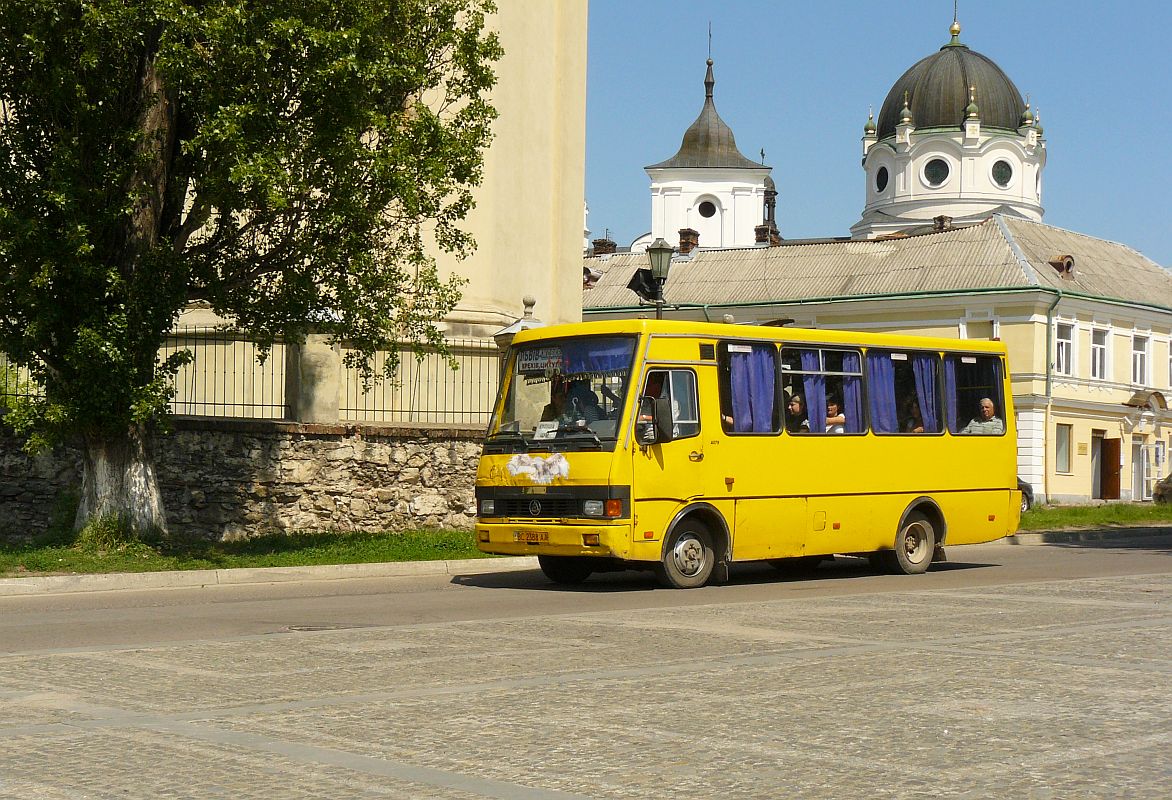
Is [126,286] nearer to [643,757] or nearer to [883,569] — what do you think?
[883,569]

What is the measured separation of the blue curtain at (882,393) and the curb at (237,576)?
16.3 ft

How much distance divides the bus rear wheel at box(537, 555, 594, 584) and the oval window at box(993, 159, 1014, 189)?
9679 centimetres

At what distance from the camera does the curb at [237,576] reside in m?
16.6

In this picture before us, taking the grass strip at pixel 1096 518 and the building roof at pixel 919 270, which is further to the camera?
the building roof at pixel 919 270

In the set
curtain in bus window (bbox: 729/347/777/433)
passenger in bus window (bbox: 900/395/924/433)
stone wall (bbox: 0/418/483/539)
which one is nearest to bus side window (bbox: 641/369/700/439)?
curtain in bus window (bbox: 729/347/777/433)

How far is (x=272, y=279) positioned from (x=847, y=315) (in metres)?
42.4

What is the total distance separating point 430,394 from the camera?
24.6m

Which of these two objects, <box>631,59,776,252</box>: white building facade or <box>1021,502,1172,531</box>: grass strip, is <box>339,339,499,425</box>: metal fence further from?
<box>631,59,776,252</box>: white building facade

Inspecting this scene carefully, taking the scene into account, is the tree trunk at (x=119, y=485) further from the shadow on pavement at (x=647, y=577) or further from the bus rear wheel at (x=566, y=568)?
the bus rear wheel at (x=566, y=568)

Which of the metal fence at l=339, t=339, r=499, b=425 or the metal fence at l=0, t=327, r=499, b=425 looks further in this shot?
the metal fence at l=339, t=339, r=499, b=425

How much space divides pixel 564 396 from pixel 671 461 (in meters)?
1.35

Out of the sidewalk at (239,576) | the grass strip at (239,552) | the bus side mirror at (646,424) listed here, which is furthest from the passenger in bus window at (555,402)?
the grass strip at (239,552)

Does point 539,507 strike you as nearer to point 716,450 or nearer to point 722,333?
point 716,450

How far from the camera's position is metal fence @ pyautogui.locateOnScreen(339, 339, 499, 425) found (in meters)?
24.5
